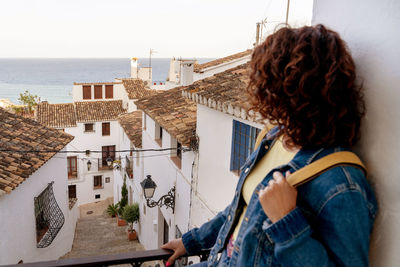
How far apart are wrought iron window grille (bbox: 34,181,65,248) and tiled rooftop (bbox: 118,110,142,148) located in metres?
4.28

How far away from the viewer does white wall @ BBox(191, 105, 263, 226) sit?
642cm

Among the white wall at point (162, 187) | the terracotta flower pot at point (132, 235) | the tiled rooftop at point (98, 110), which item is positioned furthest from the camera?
the tiled rooftop at point (98, 110)

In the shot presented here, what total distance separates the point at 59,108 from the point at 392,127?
2675 cm

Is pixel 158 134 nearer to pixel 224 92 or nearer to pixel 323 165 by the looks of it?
pixel 224 92

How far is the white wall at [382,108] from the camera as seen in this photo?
46.4 inches

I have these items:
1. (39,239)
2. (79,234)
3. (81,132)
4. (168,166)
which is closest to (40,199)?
(39,239)

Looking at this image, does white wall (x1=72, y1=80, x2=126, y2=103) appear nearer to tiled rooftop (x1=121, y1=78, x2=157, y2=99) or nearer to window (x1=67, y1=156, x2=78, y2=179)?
tiled rooftop (x1=121, y1=78, x2=157, y2=99)

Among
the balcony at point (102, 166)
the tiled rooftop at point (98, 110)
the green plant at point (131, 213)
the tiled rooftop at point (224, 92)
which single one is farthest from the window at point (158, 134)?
the balcony at point (102, 166)

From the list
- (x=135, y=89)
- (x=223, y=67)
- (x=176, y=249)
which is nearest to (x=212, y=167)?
(x=176, y=249)

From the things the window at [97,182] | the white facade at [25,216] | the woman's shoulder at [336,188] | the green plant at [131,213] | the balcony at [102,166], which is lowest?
the window at [97,182]

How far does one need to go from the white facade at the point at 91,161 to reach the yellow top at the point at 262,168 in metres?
24.9

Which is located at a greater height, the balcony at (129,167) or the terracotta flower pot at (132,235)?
the balcony at (129,167)

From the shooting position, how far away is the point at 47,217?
10828 mm

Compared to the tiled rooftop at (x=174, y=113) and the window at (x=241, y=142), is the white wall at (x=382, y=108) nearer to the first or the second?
the window at (x=241, y=142)
